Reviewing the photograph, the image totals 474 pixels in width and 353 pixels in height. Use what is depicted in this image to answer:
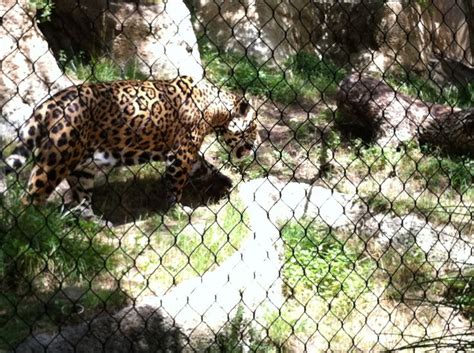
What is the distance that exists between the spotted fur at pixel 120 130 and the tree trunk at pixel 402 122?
1230mm

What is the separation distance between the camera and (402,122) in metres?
6.92

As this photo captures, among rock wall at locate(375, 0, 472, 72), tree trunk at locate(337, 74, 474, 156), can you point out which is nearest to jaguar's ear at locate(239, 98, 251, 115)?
tree trunk at locate(337, 74, 474, 156)

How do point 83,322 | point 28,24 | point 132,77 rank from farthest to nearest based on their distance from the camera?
point 132,77 < point 28,24 < point 83,322

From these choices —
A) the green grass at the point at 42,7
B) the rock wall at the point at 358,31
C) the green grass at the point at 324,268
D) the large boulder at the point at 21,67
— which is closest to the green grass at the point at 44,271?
the green grass at the point at 324,268

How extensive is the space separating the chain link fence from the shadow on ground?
0.02m

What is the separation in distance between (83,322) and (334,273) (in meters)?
1.73

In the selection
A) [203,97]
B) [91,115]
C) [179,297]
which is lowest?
[179,297]

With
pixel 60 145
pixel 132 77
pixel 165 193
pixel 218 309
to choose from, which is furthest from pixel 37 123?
pixel 132 77

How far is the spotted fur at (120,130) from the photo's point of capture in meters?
4.82

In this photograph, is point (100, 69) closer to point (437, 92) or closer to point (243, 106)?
point (243, 106)

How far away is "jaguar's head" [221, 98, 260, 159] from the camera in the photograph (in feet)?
20.5

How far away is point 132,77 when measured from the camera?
275 inches

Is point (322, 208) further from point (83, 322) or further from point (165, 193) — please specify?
point (83, 322)

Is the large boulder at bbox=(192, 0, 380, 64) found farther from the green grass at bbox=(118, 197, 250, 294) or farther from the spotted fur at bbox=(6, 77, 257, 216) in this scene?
the green grass at bbox=(118, 197, 250, 294)
